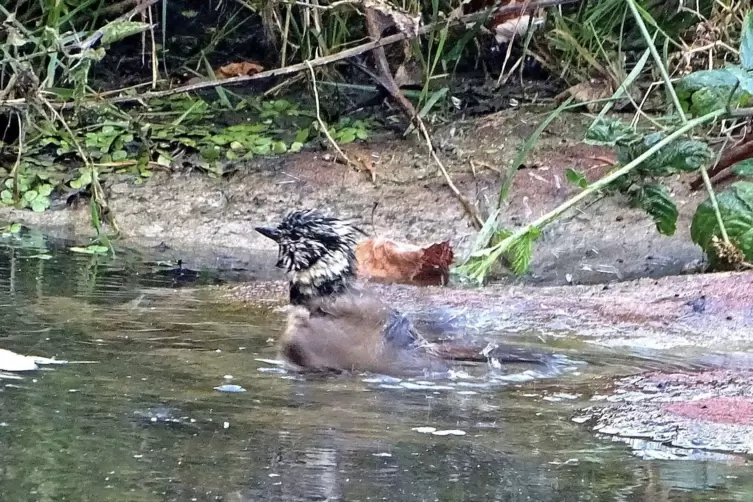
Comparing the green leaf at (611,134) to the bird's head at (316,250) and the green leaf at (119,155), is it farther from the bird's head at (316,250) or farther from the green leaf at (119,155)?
the green leaf at (119,155)

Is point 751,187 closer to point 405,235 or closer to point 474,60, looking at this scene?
point 405,235

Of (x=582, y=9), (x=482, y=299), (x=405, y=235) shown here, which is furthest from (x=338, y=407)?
(x=582, y=9)

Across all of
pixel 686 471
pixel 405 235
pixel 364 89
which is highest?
pixel 364 89

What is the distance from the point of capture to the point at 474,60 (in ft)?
28.3

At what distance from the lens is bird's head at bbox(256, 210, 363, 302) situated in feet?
15.2

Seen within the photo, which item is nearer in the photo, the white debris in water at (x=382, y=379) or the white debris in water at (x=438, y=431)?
the white debris in water at (x=438, y=431)

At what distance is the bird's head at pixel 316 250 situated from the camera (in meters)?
4.63

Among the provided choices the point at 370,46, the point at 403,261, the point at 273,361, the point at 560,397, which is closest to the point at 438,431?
the point at 560,397

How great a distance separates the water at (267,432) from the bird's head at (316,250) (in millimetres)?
277

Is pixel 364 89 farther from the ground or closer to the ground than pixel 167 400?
farther from the ground

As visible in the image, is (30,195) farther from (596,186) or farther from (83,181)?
(596,186)

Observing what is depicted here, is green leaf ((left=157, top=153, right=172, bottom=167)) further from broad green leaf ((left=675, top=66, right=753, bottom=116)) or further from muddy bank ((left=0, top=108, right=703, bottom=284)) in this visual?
broad green leaf ((left=675, top=66, right=753, bottom=116))

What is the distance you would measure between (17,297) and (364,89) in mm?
3605

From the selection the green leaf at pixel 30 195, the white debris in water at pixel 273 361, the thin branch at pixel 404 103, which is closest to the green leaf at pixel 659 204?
the thin branch at pixel 404 103
